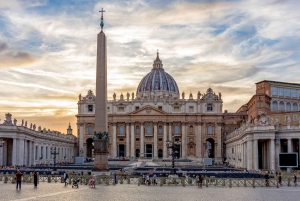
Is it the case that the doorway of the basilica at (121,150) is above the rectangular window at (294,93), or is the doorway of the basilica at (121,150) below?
below

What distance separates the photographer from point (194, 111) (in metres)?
110

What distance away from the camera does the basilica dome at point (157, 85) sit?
129m

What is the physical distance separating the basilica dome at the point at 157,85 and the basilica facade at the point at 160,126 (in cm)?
1632

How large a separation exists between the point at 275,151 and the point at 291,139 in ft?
8.13

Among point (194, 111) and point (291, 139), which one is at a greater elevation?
point (194, 111)

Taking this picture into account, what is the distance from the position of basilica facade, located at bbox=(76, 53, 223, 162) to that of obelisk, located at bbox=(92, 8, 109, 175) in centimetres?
7070

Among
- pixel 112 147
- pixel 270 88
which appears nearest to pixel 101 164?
pixel 270 88

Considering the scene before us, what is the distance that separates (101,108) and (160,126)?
242 feet

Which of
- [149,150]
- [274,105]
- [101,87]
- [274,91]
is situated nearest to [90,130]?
[149,150]

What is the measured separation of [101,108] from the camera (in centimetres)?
3728

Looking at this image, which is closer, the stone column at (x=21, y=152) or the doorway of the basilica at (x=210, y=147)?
the stone column at (x=21, y=152)

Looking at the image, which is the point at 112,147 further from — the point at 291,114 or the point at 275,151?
the point at 275,151

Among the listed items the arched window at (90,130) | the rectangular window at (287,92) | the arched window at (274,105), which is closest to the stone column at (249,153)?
the arched window at (274,105)

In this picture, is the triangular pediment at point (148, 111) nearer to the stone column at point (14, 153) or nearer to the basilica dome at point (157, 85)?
the basilica dome at point (157, 85)
